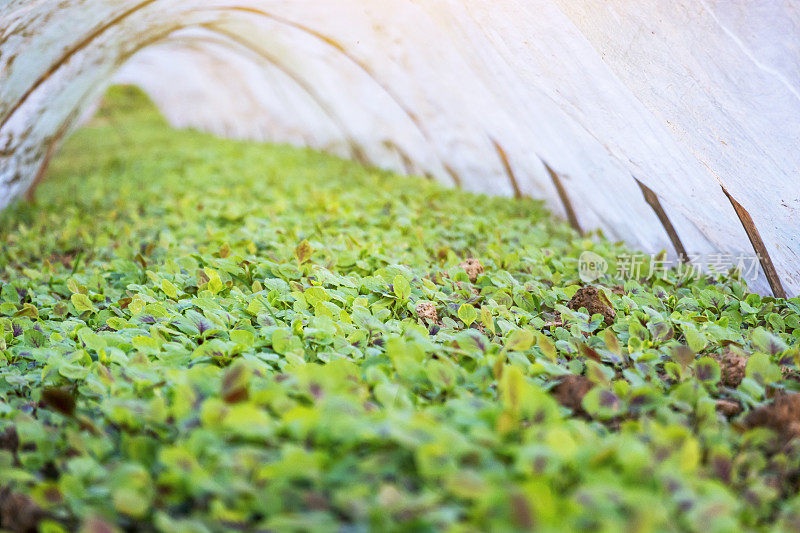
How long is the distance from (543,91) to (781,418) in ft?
7.52

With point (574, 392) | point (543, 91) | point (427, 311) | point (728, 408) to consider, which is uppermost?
point (543, 91)

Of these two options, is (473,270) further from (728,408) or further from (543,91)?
(728,408)

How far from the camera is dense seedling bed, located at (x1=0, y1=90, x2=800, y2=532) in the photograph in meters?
1.06

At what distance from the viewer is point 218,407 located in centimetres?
120

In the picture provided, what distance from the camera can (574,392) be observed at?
153 cm

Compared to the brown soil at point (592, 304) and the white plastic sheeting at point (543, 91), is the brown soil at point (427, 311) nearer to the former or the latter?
the brown soil at point (592, 304)

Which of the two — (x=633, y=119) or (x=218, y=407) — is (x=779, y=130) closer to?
(x=633, y=119)

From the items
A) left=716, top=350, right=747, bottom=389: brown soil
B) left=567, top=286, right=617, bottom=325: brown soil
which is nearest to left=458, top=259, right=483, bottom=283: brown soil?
left=567, top=286, right=617, bottom=325: brown soil

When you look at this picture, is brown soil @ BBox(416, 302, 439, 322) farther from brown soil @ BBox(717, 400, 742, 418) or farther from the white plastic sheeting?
the white plastic sheeting

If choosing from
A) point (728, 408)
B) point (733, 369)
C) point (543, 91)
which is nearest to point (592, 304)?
point (733, 369)

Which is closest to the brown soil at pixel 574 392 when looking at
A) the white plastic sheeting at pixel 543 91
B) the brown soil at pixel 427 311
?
the brown soil at pixel 427 311

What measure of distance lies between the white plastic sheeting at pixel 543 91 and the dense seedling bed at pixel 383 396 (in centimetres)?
51

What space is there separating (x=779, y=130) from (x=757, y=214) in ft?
1.60

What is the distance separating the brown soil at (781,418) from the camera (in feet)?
4.68
